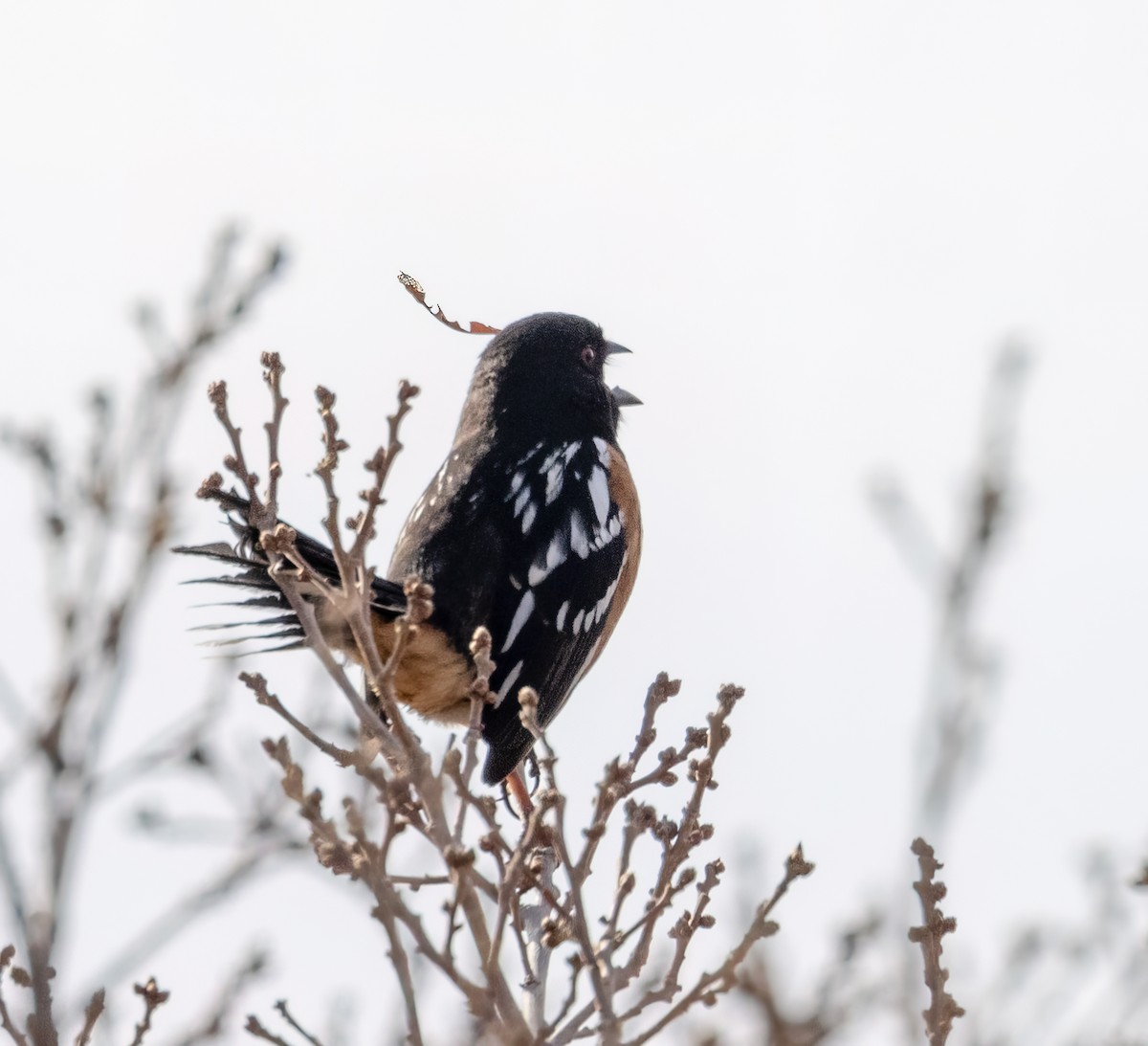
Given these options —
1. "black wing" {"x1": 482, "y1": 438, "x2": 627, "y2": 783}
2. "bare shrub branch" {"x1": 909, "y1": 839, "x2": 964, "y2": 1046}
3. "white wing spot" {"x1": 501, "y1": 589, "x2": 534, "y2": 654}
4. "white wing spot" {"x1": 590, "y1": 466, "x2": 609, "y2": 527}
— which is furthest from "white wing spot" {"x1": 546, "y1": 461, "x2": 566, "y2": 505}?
"bare shrub branch" {"x1": 909, "y1": 839, "x2": 964, "y2": 1046}

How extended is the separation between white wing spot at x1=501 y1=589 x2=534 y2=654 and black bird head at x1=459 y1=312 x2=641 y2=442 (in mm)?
560

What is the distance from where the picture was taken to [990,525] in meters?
1.60

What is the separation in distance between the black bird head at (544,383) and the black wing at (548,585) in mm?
127

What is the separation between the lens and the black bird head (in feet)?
16.1

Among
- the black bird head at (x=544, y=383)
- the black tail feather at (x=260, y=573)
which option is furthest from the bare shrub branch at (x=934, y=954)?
the black bird head at (x=544, y=383)

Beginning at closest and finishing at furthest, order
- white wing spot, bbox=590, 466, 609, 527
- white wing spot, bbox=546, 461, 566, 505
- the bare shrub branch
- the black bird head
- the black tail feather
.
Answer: the bare shrub branch → the black tail feather → white wing spot, bbox=546, 461, 566, 505 → white wing spot, bbox=590, 466, 609, 527 → the black bird head

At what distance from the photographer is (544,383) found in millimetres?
4996

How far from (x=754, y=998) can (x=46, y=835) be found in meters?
1.99

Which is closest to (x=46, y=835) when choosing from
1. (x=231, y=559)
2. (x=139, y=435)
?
(x=231, y=559)

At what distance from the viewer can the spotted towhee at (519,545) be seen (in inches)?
166

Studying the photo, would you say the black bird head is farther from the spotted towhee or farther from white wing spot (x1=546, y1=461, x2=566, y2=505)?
white wing spot (x1=546, y1=461, x2=566, y2=505)

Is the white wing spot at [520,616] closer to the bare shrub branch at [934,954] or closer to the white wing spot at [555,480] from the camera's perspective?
the white wing spot at [555,480]

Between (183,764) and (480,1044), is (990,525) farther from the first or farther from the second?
(183,764)

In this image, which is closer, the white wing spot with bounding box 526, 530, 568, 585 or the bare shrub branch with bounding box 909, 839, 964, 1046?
the bare shrub branch with bounding box 909, 839, 964, 1046
